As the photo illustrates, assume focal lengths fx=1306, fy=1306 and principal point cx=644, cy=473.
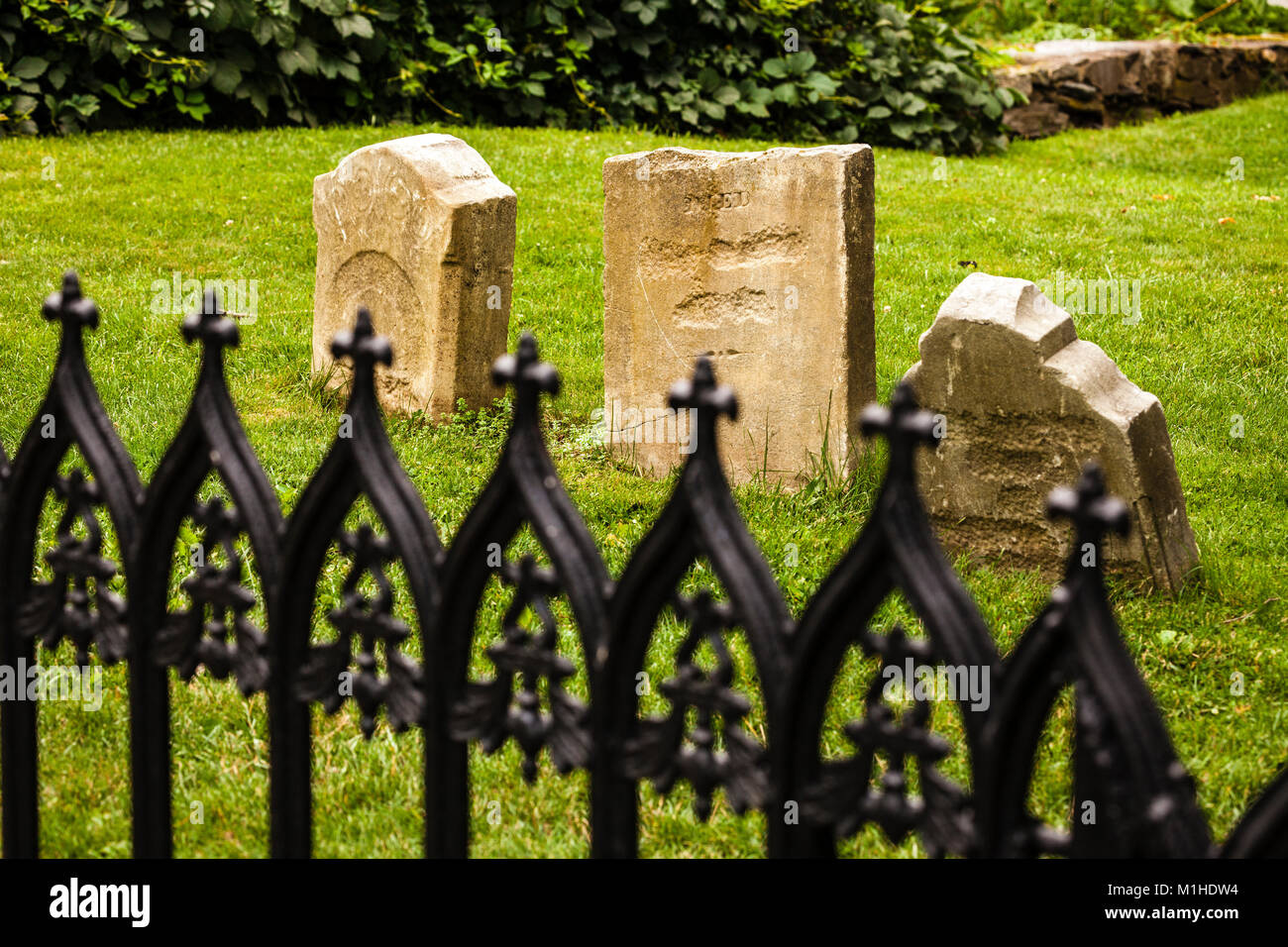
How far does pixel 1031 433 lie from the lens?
4.29m

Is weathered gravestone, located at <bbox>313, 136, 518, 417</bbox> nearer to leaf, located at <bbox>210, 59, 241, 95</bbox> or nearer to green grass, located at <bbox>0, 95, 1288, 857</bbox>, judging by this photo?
green grass, located at <bbox>0, 95, 1288, 857</bbox>

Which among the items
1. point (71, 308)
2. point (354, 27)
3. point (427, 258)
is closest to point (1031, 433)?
point (427, 258)

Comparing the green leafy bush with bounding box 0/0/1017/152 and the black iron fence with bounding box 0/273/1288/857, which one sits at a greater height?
the green leafy bush with bounding box 0/0/1017/152

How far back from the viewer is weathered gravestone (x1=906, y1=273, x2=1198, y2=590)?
4.14 meters

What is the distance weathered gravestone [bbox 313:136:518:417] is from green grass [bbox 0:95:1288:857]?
296 millimetres

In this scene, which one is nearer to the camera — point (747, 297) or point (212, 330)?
point (212, 330)

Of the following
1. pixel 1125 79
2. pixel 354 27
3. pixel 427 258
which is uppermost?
pixel 1125 79

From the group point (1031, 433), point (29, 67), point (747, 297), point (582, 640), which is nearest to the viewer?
point (582, 640)

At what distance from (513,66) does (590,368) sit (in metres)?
6.37

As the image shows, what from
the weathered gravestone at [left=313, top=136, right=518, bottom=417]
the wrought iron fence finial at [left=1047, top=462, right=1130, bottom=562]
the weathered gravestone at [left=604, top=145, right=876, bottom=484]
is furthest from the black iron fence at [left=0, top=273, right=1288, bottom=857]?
the weathered gravestone at [left=313, top=136, right=518, bottom=417]

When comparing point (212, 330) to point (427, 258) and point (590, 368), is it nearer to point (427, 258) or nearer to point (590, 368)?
point (427, 258)

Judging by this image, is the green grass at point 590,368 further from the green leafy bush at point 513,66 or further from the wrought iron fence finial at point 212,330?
the wrought iron fence finial at point 212,330

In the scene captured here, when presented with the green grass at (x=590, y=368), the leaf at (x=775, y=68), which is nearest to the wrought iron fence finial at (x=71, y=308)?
the green grass at (x=590, y=368)

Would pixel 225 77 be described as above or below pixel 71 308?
above
